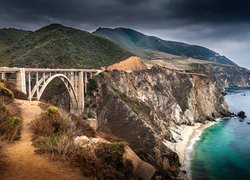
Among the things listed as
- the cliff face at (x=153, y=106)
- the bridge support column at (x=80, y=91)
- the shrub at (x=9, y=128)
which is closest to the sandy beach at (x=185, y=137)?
the cliff face at (x=153, y=106)

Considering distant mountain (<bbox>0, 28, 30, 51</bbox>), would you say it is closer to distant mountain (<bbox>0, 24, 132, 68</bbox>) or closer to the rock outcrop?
distant mountain (<bbox>0, 24, 132, 68</bbox>)

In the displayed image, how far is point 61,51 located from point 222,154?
58383 mm

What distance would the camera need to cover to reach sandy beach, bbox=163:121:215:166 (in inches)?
2219

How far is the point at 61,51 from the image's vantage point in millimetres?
95688

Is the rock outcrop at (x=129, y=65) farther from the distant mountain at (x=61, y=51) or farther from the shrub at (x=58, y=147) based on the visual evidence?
the shrub at (x=58, y=147)

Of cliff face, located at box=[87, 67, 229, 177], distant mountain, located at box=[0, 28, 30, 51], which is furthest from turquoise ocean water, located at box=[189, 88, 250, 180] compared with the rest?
distant mountain, located at box=[0, 28, 30, 51]

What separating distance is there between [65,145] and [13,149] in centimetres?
245

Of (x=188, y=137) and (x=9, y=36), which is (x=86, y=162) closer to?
(x=188, y=137)

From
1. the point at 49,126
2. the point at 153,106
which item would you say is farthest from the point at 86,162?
the point at 153,106

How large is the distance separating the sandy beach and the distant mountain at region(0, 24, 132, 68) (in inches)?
1258

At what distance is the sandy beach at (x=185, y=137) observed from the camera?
5637 centimetres

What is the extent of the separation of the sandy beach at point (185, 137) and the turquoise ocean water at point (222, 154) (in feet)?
4.67

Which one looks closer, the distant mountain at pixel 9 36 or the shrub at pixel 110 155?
the shrub at pixel 110 155

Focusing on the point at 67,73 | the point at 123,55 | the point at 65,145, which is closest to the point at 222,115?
the point at 123,55
